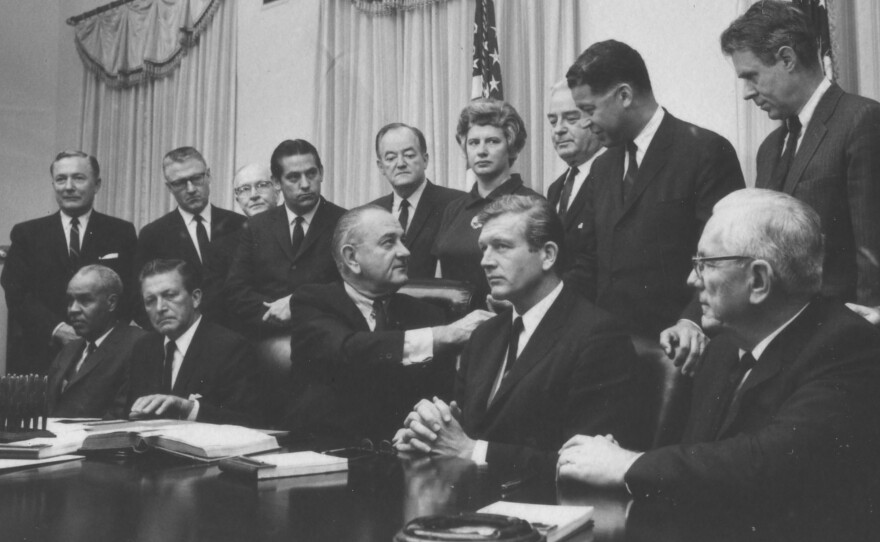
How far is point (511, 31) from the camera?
229 inches

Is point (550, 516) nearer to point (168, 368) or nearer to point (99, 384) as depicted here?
point (168, 368)

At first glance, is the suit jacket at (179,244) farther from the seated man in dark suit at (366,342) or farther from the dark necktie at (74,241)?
the seated man in dark suit at (366,342)

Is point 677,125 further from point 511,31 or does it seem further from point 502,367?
point 511,31

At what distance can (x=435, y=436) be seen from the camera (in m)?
2.40

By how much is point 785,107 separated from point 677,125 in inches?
16.3

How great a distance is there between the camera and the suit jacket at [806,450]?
1.72 metres

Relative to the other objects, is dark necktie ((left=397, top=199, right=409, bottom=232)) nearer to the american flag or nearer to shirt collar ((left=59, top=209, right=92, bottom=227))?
the american flag

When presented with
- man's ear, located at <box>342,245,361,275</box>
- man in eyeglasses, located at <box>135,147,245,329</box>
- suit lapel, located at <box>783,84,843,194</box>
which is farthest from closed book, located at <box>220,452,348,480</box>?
man in eyeglasses, located at <box>135,147,245,329</box>

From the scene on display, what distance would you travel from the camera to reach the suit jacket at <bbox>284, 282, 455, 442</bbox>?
3223mm

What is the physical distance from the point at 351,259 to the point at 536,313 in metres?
0.97

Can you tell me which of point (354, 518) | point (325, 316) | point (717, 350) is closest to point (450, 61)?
point (325, 316)

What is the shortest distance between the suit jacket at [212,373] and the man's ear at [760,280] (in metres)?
2.13

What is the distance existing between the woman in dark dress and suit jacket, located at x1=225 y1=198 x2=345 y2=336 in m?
0.65

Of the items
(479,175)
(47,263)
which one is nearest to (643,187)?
→ (479,175)
